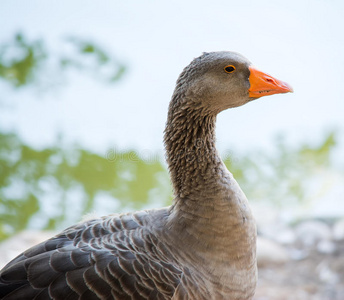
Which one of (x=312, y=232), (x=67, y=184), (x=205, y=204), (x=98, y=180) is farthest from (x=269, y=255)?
(x=67, y=184)

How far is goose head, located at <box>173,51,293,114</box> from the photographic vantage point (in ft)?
5.52

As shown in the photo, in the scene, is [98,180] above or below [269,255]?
above

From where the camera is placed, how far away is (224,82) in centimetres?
170

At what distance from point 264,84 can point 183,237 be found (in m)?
0.66

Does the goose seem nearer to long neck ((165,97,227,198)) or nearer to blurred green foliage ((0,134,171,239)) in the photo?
long neck ((165,97,227,198))

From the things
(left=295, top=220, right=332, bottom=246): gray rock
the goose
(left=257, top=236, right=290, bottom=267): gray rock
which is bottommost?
(left=257, top=236, right=290, bottom=267): gray rock

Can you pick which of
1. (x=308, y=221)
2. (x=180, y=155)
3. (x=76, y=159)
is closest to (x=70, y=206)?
(x=76, y=159)

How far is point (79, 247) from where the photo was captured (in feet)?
5.24

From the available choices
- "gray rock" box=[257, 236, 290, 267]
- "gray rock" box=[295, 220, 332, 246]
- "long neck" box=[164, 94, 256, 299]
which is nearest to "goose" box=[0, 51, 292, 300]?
"long neck" box=[164, 94, 256, 299]

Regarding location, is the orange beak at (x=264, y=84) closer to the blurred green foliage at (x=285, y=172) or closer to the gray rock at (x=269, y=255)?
the gray rock at (x=269, y=255)

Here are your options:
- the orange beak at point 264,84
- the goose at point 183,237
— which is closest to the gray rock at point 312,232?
the goose at point 183,237

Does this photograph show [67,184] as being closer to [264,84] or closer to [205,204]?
[205,204]

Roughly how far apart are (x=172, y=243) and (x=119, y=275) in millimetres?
249

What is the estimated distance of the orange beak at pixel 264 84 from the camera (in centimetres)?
167
